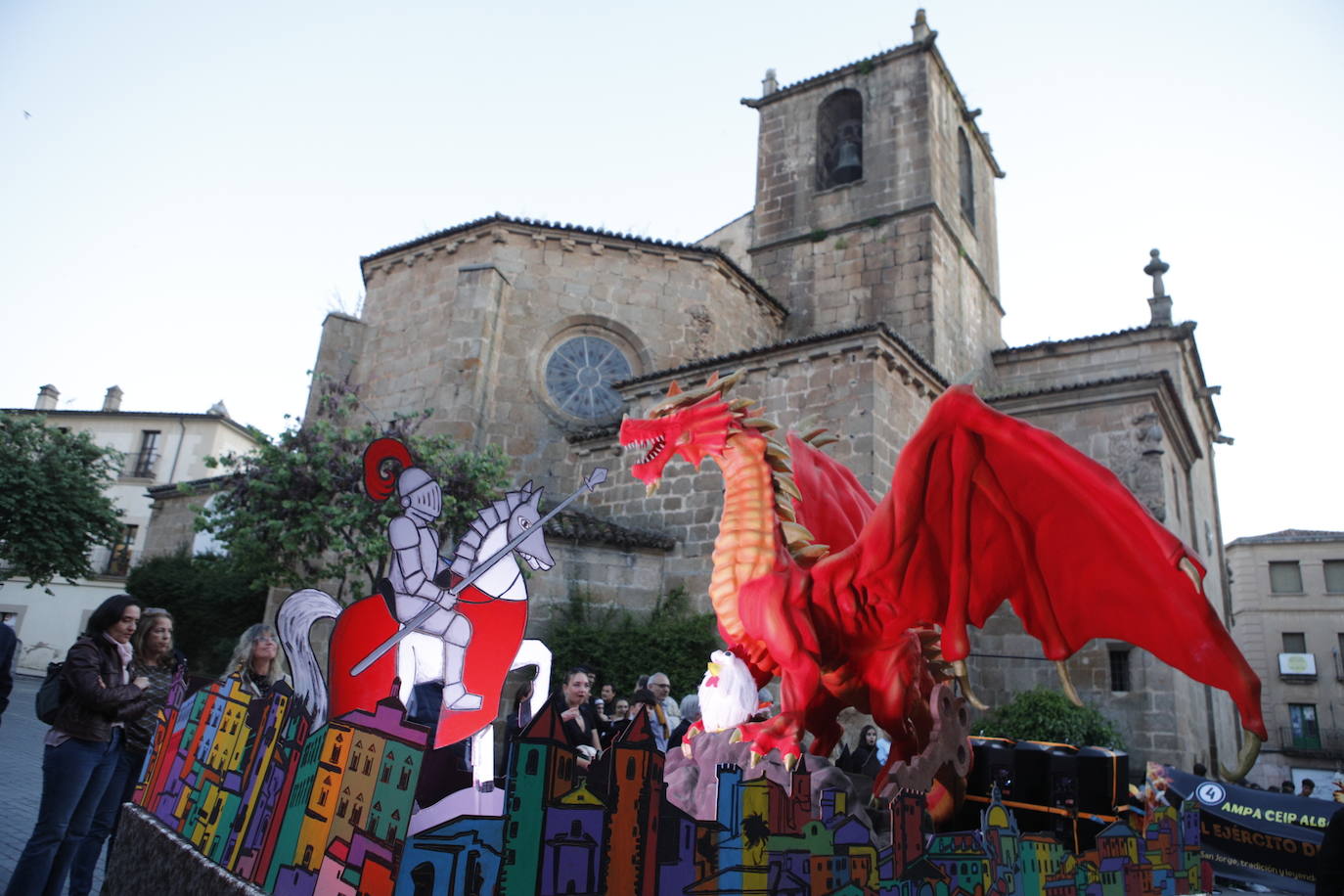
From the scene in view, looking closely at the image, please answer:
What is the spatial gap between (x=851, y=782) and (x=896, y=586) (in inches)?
41.7

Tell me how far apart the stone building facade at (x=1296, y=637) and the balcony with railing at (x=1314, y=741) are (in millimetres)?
25

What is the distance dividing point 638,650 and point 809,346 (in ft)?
14.9

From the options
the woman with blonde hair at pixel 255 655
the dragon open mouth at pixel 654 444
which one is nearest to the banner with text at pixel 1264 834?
the dragon open mouth at pixel 654 444

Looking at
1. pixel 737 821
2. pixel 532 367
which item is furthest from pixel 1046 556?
pixel 532 367

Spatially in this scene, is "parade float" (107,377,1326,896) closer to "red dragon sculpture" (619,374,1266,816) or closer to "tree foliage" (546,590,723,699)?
"red dragon sculpture" (619,374,1266,816)

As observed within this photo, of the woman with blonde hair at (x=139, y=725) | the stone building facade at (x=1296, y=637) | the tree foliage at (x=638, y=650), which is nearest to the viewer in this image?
the woman with blonde hair at (x=139, y=725)

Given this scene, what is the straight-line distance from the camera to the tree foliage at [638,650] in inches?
400

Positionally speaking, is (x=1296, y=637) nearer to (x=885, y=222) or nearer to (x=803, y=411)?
(x=885, y=222)

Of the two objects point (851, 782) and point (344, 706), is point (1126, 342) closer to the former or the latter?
point (851, 782)

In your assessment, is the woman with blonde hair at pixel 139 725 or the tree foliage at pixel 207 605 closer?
the woman with blonde hair at pixel 139 725

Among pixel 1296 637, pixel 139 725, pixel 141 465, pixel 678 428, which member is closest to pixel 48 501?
pixel 141 465

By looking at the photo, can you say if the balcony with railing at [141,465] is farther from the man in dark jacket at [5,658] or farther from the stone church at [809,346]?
the man in dark jacket at [5,658]

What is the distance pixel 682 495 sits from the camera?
11812 mm

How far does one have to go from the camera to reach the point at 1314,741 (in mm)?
26297
